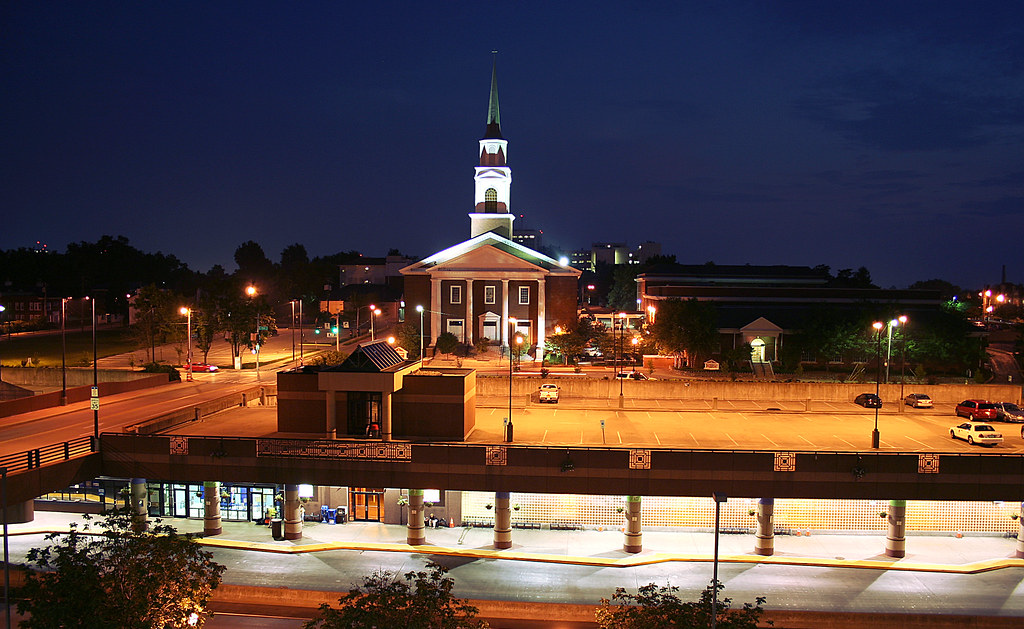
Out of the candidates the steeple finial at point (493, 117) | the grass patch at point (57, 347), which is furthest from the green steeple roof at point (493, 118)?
the grass patch at point (57, 347)

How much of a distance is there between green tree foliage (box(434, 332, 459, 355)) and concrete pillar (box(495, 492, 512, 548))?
43.4m

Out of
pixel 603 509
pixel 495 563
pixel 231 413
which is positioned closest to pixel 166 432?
pixel 231 413

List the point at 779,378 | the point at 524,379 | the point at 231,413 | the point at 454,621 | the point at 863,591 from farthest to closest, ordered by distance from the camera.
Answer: the point at 779,378, the point at 524,379, the point at 231,413, the point at 863,591, the point at 454,621

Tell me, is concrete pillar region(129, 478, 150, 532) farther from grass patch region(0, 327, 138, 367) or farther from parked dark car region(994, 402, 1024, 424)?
parked dark car region(994, 402, 1024, 424)

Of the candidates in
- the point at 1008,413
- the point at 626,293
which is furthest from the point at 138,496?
the point at 626,293

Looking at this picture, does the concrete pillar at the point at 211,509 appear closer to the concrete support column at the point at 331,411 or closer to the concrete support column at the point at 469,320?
the concrete support column at the point at 331,411

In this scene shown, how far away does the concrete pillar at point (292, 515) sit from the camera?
109 ft

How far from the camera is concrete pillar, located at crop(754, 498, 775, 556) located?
31.7 metres

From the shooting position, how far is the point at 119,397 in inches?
2030

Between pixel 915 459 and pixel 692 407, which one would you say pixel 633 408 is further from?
pixel 915 459

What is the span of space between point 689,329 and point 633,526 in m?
38.2

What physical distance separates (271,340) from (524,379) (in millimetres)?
53658

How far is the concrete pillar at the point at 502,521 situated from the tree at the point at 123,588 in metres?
13.6

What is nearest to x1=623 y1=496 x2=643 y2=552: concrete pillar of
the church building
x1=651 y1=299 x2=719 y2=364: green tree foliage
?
x1=651 y1=299 x2=719 y2=364: green tree foliage
